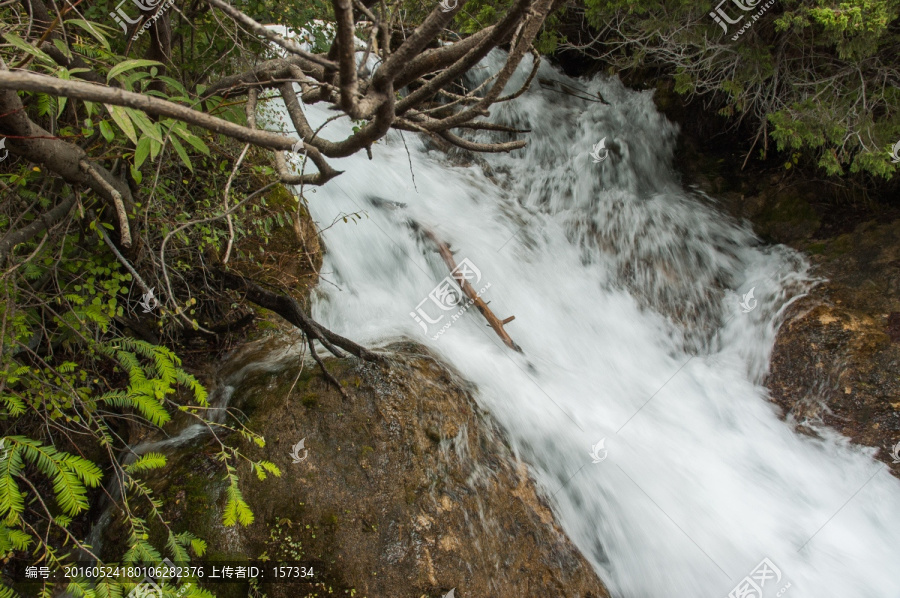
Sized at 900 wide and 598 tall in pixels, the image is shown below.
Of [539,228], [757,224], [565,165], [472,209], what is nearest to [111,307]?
[472,209]

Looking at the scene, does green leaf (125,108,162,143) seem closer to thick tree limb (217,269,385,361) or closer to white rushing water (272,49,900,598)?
thick tree limb (217,269,385,361)

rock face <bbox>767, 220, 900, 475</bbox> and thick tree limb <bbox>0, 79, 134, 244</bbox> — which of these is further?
rock face <bbox>767, 220, 900, 475</bbox>

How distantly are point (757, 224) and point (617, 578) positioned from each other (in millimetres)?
4932

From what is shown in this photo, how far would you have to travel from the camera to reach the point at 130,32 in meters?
2.79

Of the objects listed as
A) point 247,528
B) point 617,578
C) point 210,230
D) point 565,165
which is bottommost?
point 247,528

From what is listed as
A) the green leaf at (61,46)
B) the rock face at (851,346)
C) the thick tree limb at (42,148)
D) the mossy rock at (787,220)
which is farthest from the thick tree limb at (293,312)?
the mossy rock at (787,220)

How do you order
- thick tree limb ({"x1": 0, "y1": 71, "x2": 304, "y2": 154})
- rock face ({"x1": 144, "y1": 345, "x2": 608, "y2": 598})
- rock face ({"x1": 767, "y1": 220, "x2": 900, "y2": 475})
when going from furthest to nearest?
rock face ({"x1": 767, "y1": 220, "x2": 900, "y2": 475}) < rock face ({"x1": 144, "y1": 345, "x2": 608, "y2": 598}) < thick tree limb ({"x1": 0, "y1": 71, "x2": 304, "y2": 154})

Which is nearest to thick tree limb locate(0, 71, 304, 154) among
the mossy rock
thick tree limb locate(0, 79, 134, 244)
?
thick tree limb locate(0, 79, 134, 244)

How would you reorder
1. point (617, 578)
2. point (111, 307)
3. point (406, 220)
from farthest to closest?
point (406, 220)
point (617, 578)
point (111, 307)

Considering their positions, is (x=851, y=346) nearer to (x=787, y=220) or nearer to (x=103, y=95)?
(x=787, y=220)

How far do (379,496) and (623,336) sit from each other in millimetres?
3701

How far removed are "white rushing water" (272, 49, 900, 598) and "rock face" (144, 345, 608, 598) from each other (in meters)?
0.50

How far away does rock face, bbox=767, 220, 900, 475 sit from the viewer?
4738 mm

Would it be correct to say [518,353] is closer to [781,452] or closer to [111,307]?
[781,452]
